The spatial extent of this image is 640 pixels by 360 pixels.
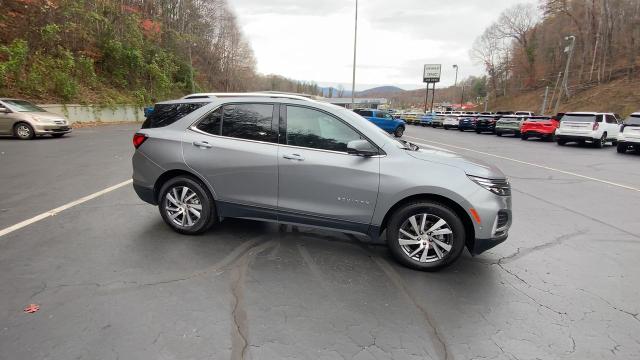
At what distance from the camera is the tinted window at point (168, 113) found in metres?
4.65

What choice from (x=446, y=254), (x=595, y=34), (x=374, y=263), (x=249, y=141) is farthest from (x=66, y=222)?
(x=595, y=34)

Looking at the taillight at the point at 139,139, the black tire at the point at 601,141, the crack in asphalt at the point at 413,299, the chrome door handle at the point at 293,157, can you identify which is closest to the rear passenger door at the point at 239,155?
the chrome door handle at the point at 293,157

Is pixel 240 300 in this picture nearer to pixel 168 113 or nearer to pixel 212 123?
pixel 212 123

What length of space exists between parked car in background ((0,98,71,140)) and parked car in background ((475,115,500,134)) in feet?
89.7

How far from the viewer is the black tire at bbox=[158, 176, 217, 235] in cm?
444

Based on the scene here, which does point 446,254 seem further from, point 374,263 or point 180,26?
point 180,26

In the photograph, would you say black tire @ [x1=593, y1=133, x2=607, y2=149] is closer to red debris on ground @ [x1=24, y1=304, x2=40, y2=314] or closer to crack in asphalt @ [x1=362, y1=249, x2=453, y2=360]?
crack in asphalt @ [x1=362, y1=249, x2=453, y2=360]

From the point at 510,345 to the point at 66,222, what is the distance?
17.6 ft

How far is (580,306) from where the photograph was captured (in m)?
3.30

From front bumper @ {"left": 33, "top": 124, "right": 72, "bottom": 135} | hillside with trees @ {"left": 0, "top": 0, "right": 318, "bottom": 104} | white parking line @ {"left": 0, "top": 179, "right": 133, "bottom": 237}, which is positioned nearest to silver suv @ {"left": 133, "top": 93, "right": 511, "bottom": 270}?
white parking line @ {"left": 0, "top": 179, "right": 133, "bottom": 237}

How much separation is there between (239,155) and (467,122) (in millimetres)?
30487

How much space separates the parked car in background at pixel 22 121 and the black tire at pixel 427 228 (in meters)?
15.1

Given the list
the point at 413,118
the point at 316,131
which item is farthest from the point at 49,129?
the point at 413,118

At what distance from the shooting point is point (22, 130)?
13.4 meters
